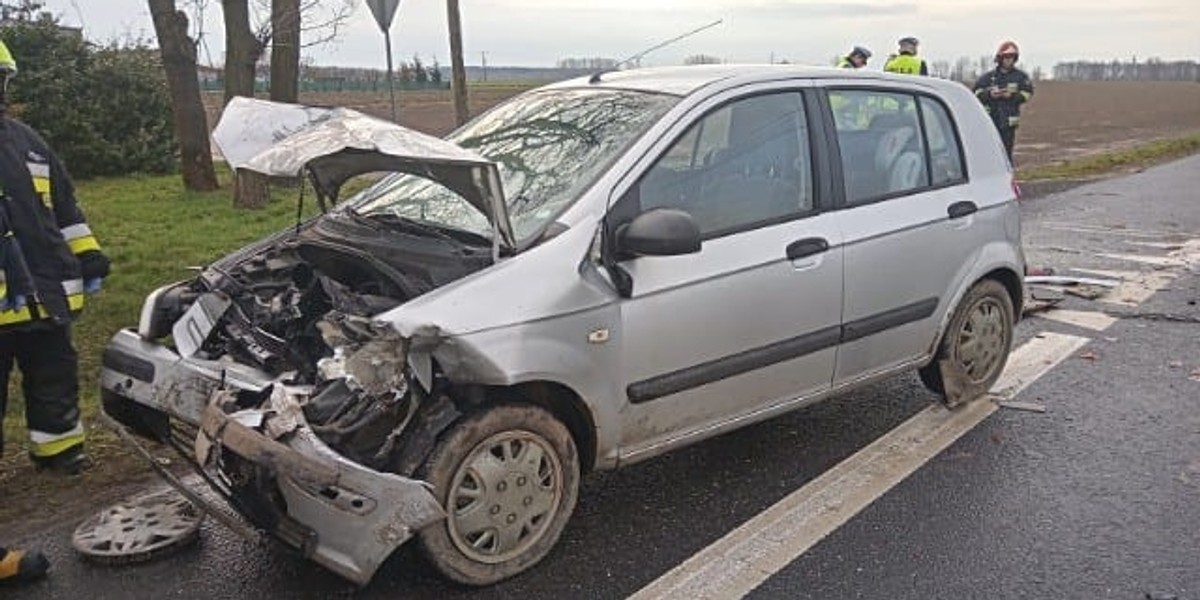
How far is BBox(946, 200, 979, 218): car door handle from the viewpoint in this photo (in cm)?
479

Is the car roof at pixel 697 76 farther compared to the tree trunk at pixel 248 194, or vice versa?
the tree trunk at pixel 248 194

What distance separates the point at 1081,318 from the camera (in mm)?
6867

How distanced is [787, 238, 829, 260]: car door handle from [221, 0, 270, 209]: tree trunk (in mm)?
8315

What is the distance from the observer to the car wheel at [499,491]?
3.23 meters

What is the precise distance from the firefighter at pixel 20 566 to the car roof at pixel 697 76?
2743mm

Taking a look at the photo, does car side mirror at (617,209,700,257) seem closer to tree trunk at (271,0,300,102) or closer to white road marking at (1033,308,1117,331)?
white road marking at (1033,308,1117,331)

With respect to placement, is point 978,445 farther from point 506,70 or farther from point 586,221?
point 506,70

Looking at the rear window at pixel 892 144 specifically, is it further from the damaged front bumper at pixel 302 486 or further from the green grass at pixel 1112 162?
the green grass at pixel 1112 162

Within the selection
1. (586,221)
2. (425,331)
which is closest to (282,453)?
(425,331)

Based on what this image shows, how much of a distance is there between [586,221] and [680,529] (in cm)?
117

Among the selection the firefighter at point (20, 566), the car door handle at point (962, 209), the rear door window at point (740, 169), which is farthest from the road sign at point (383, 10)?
the firefighter at point (20, 566)

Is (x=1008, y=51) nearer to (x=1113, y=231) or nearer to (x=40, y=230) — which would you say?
(x=1113, y=231)

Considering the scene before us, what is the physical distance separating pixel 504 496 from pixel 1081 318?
4.95 m

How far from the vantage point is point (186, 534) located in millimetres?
3637
